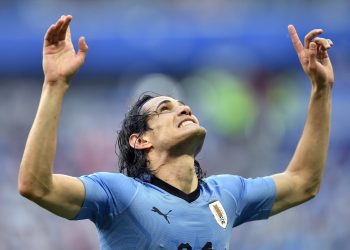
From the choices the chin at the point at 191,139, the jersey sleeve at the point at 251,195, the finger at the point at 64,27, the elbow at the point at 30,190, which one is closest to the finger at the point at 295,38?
the chin at the point at 191,139

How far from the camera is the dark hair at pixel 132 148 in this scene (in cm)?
585

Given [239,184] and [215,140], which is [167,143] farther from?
[215,140]

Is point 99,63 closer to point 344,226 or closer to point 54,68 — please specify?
point 344,226

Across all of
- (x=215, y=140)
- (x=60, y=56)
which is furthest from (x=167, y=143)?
(x=215, y=140)

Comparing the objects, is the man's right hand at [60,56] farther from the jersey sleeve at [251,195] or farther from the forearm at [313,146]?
the forearm at [313,146]

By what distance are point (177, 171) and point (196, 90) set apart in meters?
7.89

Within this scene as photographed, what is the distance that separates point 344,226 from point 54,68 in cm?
820

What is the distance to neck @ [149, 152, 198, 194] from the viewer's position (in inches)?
221

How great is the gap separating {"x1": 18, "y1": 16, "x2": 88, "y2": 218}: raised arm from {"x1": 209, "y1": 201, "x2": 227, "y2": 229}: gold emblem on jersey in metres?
0.93

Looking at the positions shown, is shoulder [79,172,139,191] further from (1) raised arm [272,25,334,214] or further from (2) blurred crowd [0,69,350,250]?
(2) blurred crowd [0,69,350,250]

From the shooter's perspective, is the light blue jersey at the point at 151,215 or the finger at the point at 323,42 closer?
the light blue jersey at the point at 151,215

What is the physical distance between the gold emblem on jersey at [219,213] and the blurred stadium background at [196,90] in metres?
6.60

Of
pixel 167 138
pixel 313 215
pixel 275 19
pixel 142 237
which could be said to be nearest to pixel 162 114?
pixel 167 138

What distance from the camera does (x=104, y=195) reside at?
5133 mm
